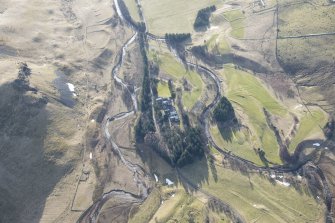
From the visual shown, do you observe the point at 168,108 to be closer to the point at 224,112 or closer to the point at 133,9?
the point at 224,112

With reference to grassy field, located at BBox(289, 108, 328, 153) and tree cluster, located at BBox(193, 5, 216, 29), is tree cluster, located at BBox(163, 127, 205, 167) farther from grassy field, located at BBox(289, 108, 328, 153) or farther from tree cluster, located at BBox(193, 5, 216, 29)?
tree cluster, located at BBox(193, 5, 216, 29)

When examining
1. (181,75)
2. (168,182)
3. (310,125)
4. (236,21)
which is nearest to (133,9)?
(236,21)

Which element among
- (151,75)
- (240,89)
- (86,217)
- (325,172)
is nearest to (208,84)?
(240,89)

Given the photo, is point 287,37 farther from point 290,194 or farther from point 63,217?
point 63,217

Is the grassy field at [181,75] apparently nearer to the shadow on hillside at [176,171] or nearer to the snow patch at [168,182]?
the shadow on hillside at [176,171]

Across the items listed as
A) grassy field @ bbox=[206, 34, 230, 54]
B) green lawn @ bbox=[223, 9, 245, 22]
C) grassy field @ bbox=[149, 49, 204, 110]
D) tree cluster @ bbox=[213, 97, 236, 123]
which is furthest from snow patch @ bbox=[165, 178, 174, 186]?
green lawn @ bbox=[223, 9, 245, 22]

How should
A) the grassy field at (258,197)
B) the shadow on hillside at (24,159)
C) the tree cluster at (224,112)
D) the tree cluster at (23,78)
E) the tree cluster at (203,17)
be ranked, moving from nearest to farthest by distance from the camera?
the grassy field at (258,197)
the shadow on hillside at (24,159)
the tree cluster at (23,78)
the tree cluster at (224,112)
the tree cluster at (203,17)

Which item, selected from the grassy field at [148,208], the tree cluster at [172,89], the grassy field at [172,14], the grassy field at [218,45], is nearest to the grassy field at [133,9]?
the grassy field at [172,14]
